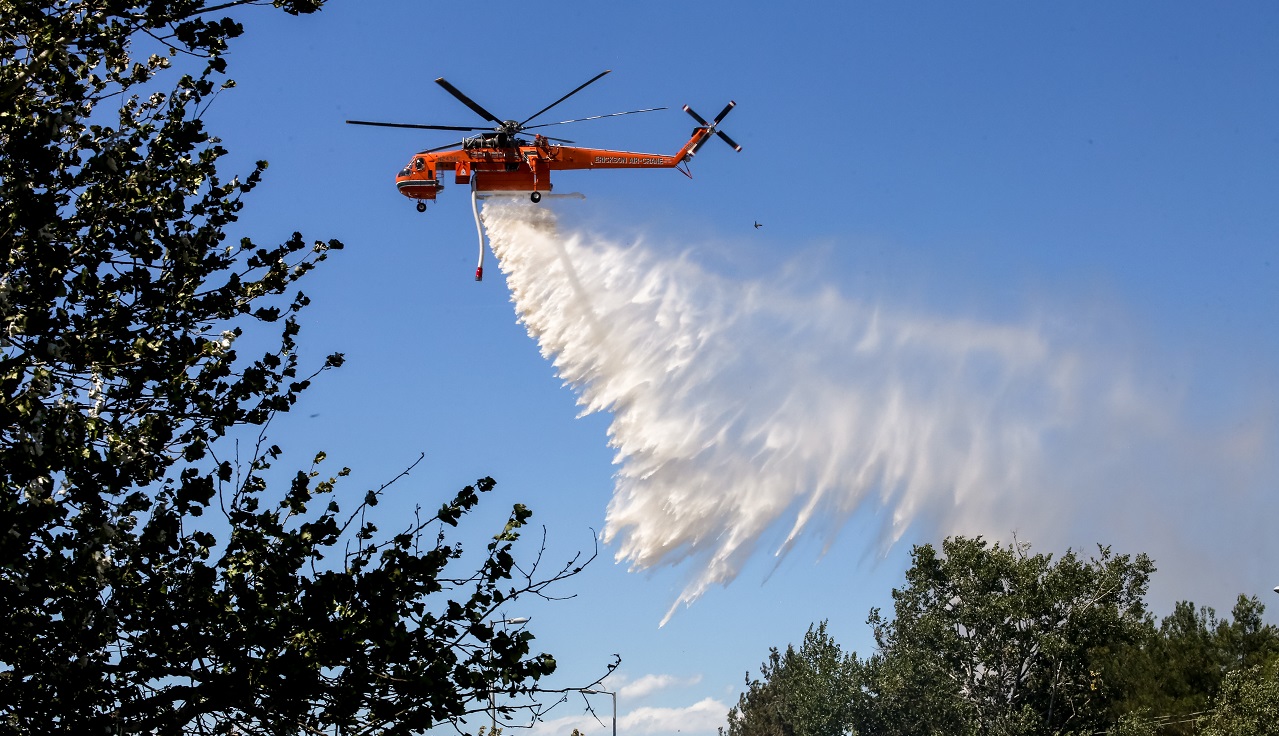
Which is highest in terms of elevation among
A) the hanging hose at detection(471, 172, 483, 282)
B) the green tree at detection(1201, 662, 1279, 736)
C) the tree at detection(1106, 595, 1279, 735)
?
the hanging hose at detection(471, 172, 483, 282)

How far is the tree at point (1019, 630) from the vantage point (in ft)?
250

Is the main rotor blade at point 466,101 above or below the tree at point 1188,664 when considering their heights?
above

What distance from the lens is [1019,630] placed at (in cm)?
7756

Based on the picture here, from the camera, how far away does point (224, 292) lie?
14.5 meters

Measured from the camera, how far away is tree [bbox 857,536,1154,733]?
76.3 m

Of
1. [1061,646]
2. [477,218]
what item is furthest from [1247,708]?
[477,218]

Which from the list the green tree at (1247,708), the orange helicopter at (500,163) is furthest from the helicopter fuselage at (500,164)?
the green tree at (1247,708)

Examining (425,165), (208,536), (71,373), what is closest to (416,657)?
(208,536)

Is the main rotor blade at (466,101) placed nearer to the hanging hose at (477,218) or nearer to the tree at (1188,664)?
the hanging hose at (477,218)

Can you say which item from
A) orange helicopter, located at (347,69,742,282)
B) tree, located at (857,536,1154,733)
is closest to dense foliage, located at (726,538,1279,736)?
tree, located at (857,536,1154,733)

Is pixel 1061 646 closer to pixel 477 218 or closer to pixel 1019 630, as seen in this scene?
pixel 1019 630

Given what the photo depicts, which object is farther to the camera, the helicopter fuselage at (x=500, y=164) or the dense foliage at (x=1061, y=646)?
the dense foliage at (x=1061, y=646)

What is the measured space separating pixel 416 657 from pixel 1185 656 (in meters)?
76.9

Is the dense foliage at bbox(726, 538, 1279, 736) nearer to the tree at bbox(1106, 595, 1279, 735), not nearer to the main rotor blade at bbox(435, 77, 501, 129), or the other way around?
the tree at bbox(1106, 595, 1279, 735)
